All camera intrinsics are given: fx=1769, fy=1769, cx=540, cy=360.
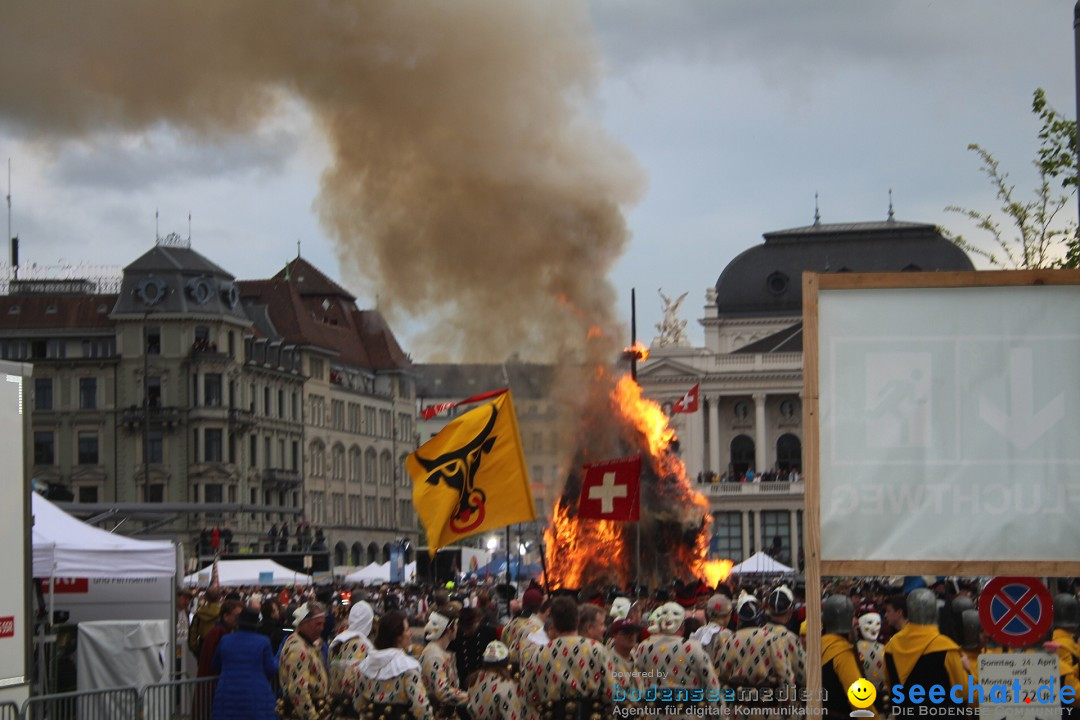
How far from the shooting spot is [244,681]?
42.6ft

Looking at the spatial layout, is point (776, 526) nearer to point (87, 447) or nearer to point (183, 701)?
point (87, 447)

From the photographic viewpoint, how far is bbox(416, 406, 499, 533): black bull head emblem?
624 inches

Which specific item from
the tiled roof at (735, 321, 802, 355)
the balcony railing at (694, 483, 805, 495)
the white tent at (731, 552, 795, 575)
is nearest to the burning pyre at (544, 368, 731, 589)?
the white tent at (731, 552, 795, 575)

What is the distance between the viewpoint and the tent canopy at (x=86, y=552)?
54.2ft

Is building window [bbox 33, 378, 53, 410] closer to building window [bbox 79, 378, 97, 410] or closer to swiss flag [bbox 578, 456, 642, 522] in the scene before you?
building window [bbox 79, 378, 97, 410]

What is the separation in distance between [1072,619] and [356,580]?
136 ft

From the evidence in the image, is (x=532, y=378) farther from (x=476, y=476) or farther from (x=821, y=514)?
(x=821, y=514)

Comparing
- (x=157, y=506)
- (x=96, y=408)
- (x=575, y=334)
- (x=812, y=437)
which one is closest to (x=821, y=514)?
(x=812, y=437)

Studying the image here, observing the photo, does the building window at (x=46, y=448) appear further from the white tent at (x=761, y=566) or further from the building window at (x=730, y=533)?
the white tent at (x=761, y=566)

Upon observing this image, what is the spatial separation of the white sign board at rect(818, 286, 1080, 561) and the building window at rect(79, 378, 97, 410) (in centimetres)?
8992

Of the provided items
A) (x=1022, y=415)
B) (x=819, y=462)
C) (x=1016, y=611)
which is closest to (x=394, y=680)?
(x=1016, y=611)

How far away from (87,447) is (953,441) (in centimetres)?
9061

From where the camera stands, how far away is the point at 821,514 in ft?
25.3

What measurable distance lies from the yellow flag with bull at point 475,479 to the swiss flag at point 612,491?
6951 millimetres
